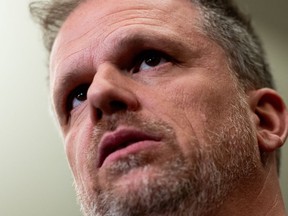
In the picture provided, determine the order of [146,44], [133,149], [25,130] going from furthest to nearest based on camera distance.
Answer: [25,130] < [146,44] < [133,149]

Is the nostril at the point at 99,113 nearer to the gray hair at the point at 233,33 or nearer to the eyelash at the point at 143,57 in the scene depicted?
the eyelash at the point at 143,57

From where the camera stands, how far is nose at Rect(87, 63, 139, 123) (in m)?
0.78

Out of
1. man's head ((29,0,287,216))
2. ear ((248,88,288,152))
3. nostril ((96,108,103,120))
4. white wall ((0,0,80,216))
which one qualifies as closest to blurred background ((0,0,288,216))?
white wall ((0,0,80,216))

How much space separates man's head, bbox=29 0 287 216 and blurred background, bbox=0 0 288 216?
343 millimetres

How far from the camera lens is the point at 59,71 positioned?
100 cm

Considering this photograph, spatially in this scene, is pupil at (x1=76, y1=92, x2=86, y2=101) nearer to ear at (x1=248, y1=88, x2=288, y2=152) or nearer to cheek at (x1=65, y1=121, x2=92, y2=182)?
cheek at (x1=65, y1=121, x2=92, y2=182)

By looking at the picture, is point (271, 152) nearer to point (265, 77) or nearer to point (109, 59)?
point (265, 77)

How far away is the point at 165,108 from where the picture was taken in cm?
80

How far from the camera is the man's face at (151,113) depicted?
0.75 m

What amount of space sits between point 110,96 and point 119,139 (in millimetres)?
85

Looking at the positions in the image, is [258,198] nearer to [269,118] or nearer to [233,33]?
[269,118]

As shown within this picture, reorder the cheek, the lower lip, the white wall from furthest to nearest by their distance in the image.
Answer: the white wall < the cheek < the lower lip

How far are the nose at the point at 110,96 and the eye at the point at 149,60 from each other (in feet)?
0.23

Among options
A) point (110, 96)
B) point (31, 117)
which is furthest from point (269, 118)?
point (31, 117)
